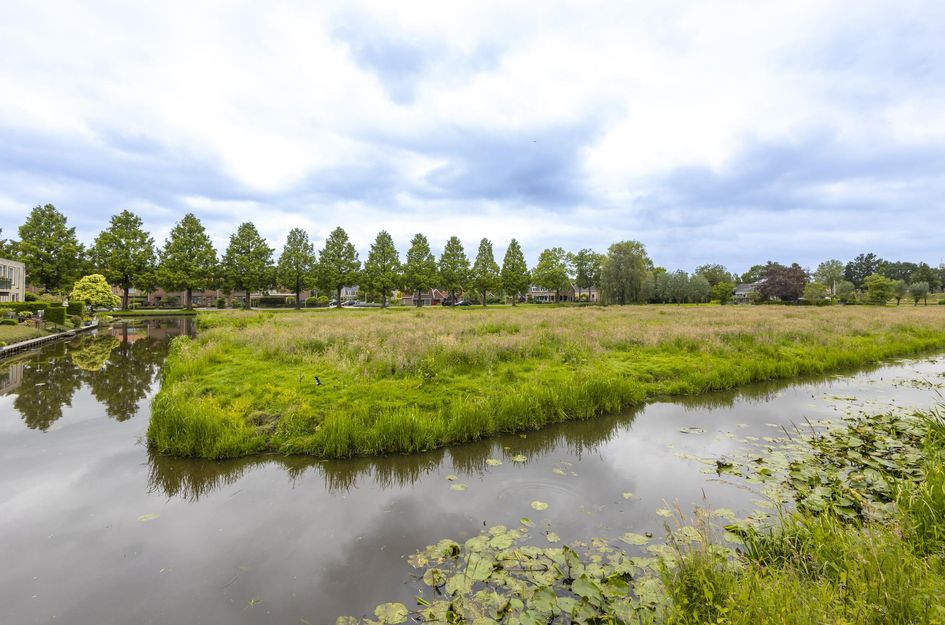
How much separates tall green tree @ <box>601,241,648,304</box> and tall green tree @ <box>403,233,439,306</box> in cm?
3018

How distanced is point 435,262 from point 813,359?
204 feet

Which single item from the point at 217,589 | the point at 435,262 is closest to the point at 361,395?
the point at 217,589

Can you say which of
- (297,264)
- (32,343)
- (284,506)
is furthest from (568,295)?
(284,506)

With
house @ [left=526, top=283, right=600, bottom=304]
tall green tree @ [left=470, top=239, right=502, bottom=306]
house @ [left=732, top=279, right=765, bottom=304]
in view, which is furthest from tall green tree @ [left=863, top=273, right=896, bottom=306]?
tall green tree @ [left=470, top=239, right=502, bottom=306]

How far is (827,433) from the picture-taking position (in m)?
8.57

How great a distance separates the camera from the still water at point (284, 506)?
14.7 ft

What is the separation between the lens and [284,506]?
6.29 meters

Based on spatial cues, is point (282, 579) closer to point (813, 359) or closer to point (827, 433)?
point (827, 433)

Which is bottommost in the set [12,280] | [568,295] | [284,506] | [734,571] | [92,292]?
[284,506]

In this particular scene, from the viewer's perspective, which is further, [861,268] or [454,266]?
[861,268]

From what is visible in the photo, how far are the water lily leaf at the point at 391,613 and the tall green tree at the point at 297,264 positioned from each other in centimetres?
6954

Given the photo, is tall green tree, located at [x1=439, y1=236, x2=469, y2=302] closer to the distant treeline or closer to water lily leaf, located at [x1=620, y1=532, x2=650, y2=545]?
the distant treeline

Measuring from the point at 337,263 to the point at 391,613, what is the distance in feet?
232

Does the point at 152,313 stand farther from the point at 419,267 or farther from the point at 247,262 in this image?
the point at 419,267
